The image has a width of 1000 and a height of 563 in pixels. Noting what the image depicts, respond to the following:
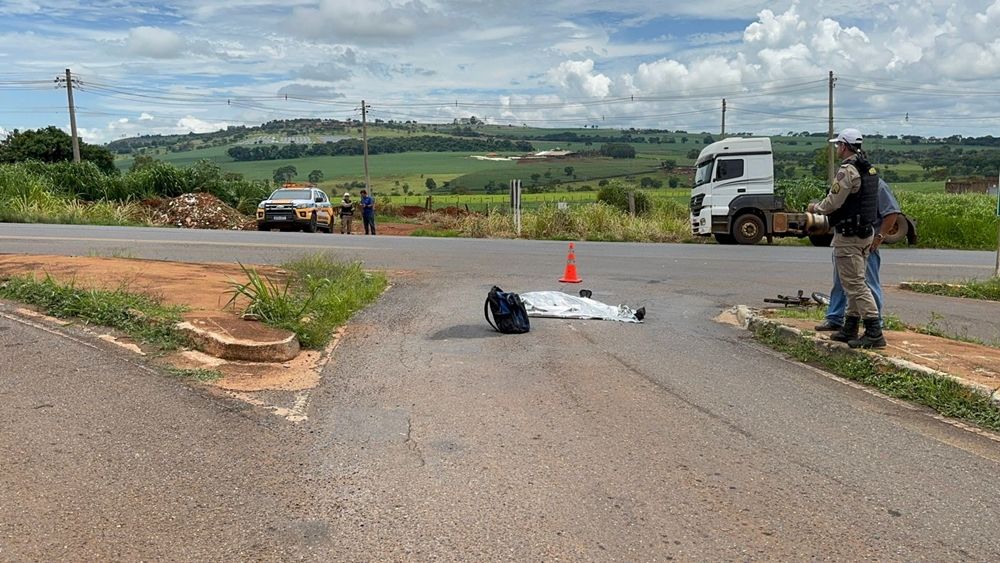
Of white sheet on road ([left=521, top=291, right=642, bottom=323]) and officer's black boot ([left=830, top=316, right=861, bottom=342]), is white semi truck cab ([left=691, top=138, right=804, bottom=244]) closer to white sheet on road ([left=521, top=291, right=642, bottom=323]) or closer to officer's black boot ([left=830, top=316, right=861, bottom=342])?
white sheet on road ([left=521, top=291, right=642, bottom=323])

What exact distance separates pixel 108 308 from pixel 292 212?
21.3 m

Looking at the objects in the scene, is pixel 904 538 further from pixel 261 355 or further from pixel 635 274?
pixel 635 274

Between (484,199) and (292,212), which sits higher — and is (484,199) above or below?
above

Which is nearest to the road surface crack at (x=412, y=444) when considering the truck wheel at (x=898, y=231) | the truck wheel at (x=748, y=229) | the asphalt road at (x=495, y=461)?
the asphalt road at (x=495, y=461)

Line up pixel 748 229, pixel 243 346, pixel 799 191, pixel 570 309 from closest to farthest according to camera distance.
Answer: pixel 243 346, pixel 570 309, pixel 748 229, pixel 799 191

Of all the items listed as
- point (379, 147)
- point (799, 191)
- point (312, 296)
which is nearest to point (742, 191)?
point (799, 191)

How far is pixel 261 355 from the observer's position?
7000 mm

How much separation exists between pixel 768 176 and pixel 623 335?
16457 millimetres

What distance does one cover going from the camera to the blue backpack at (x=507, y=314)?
8.73 metres

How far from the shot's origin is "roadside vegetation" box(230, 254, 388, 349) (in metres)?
8.04

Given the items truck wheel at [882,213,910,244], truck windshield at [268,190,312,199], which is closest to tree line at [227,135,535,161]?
truck windshield at [268,190,312,199]

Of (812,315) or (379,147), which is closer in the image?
(812,315)

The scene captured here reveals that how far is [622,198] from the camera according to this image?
1517 inches

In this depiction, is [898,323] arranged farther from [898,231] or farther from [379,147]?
[379,147]
